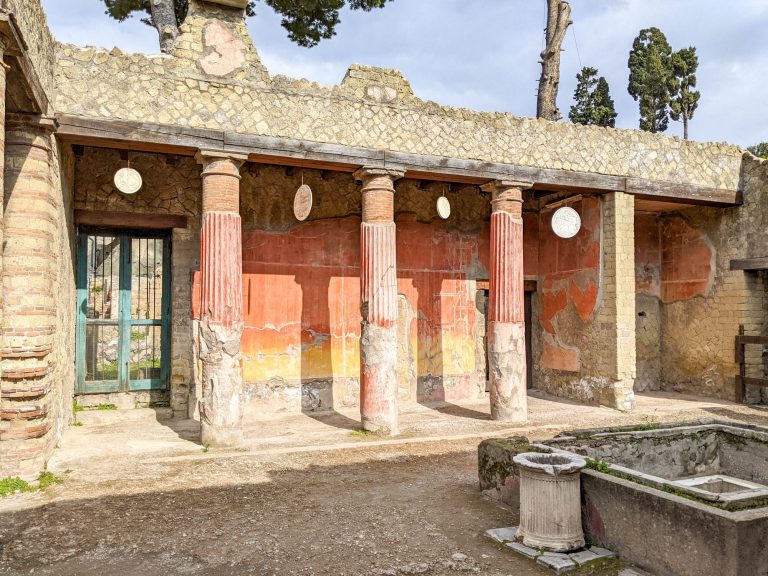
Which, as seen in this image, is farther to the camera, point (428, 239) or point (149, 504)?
point (428, 239)

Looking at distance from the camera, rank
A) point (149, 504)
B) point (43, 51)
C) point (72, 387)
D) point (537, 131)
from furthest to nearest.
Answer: point (537, 131), point (72, 387), point (43, 51), point (149, 504)

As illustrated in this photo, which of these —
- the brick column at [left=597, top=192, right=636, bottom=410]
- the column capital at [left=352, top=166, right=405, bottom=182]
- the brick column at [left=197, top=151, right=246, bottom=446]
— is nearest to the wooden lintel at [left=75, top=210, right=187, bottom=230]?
the brick column at [left=197, top=151, right=246, bottom=446]

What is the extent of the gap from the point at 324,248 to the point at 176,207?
93.2 inches

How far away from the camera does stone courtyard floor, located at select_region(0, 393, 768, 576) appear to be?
401cm

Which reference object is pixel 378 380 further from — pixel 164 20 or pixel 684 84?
pixel 684 84

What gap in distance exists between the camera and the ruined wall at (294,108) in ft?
22.8

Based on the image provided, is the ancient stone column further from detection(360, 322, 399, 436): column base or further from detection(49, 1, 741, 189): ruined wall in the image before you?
detection(49, 1, 741, 189): ruined wall

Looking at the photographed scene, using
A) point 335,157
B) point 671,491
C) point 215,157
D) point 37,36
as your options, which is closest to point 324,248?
point 335,157

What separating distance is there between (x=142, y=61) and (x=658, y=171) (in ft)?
26.5

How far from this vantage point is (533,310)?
1159 centimetres

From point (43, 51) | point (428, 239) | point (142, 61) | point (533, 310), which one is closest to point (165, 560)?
point (43, 51)

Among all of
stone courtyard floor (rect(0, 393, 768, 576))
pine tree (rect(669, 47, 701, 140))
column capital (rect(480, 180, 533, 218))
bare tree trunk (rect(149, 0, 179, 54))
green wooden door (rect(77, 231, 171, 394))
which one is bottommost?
stone courtyard floor (rect(0, 393, 768, 576))

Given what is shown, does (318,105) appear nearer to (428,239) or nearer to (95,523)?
(428,239)

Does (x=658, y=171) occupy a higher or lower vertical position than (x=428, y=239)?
higher
